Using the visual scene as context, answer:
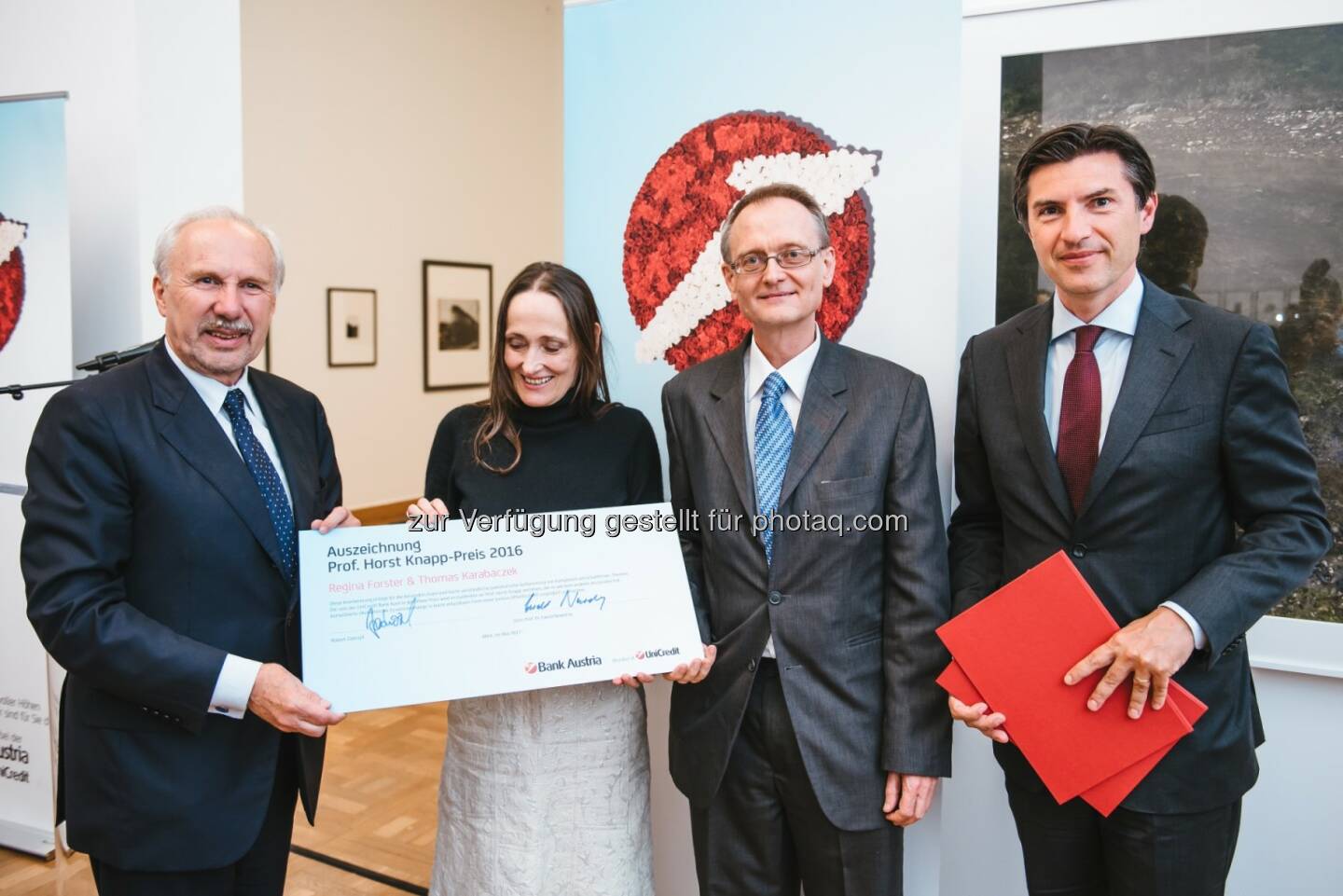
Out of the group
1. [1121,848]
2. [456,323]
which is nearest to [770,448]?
[1121,848]

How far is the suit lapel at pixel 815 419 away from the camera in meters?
1.88

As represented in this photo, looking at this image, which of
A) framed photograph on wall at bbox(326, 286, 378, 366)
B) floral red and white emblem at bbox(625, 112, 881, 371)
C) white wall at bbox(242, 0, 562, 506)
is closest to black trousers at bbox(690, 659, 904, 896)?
floral red and white emblem at bbox(625, 112, 881, 371)

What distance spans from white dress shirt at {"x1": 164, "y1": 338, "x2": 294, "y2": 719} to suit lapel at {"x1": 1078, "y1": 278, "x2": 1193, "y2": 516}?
1552mm

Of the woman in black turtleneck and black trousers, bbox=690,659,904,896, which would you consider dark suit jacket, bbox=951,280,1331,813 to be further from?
the woman in black turtleneck

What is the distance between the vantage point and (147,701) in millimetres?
1621

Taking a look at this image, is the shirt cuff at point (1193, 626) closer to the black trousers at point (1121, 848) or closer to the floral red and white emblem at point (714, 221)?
the black trousers at point (1121, 848)

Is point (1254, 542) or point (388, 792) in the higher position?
point (1254, 542)

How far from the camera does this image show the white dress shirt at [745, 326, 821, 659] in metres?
1.96

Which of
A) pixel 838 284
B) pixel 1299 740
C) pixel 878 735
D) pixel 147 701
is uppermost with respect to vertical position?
pixel 838 284

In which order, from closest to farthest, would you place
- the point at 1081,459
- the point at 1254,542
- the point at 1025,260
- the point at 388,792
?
the point at 1254,542 < the point at 1081,459 < the point at 1025,260 < the point at 388,792

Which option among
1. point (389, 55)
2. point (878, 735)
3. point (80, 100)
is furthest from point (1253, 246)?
point (389, 55)

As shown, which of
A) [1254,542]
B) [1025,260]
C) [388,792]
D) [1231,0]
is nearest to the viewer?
[1254,542]

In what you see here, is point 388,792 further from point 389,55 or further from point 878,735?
point 389,55

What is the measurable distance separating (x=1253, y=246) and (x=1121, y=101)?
499mm
